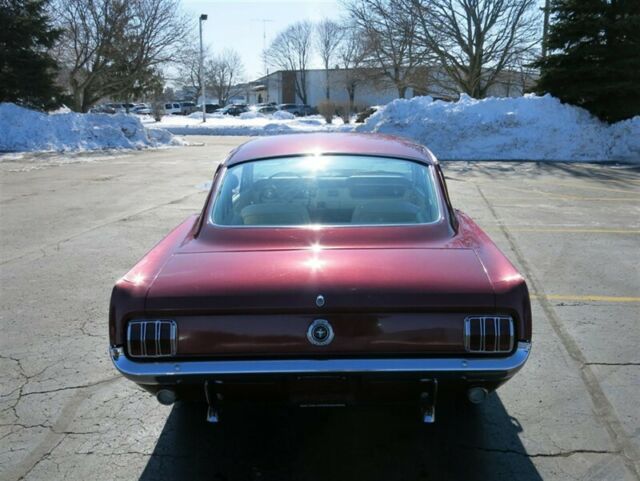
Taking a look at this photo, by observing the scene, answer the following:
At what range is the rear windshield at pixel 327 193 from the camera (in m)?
3.37

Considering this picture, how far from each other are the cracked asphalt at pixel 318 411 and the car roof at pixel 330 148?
66.3 inches

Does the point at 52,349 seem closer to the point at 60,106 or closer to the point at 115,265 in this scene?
the point at 115,265

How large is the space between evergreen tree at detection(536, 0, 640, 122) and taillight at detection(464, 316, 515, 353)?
19.0 m

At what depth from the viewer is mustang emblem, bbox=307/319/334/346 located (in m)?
2.48

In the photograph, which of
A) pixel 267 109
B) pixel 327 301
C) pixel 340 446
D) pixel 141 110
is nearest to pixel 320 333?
pixel 327 301

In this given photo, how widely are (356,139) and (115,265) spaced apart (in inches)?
138

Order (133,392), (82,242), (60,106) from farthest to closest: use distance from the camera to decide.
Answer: (60,106) < (82,242) < (133,392)

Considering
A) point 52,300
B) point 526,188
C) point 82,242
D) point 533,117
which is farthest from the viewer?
point 533,117

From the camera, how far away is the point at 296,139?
4266 mm

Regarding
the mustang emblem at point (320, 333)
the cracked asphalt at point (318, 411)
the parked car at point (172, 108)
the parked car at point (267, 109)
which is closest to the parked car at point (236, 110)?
the parked car at point (267, 109)

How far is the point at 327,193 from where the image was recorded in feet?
11.9

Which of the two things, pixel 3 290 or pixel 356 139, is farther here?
pixel 3 290

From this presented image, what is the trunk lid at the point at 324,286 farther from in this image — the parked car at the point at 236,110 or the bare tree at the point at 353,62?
the parked car at the point at 236,110

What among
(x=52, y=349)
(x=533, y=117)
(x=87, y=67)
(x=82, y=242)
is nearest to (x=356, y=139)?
(x=52, y=349)
